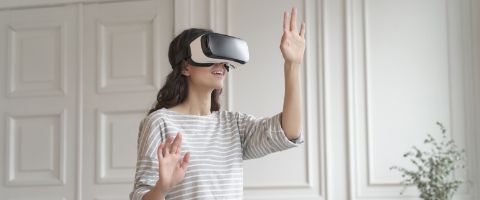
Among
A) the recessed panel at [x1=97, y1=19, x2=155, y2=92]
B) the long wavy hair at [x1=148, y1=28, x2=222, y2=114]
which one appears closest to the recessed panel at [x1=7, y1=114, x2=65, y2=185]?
the recessed panel at [x1=97, y1=19, x2=155, y2=92]

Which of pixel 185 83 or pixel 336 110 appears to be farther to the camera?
pixel 336 110

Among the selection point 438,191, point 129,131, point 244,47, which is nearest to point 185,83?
point 244,47

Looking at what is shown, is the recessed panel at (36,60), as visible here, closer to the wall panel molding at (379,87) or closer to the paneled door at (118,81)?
the paneled door at (118,81)

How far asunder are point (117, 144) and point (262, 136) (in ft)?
6.96

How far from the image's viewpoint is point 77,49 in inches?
155

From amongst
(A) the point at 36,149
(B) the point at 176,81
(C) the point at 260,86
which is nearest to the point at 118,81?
(A) the point at 36,149

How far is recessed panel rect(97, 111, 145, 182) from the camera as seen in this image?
3.82 metres

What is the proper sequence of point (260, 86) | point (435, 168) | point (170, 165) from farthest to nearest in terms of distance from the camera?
point (260, 86) → point (435, 168) → point (170, 165)

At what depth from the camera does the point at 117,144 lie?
151 inches

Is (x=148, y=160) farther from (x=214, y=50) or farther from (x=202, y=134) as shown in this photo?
(x=214, y=50)

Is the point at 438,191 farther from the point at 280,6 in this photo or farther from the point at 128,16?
the point at 128,16

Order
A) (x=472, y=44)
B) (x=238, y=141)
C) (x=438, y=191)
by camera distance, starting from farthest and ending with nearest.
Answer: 1. (x=472, y=44)
2. (x=438, y=191)
3. (x=238, y=141)

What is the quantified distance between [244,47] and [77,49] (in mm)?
2195

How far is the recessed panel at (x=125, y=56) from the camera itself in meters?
3.84
